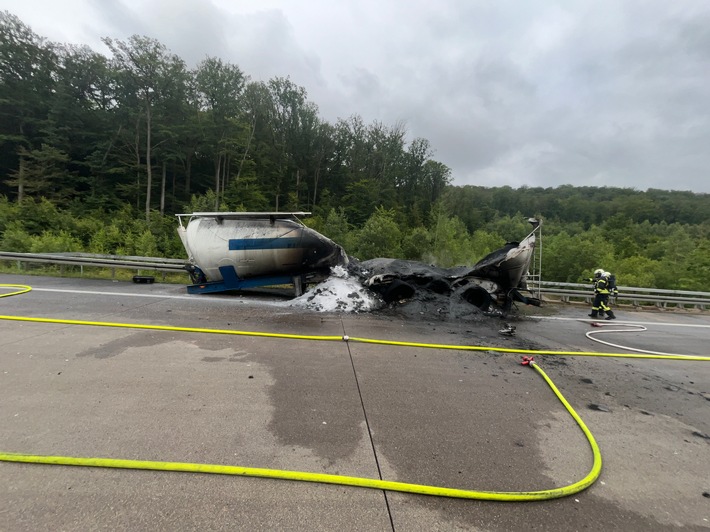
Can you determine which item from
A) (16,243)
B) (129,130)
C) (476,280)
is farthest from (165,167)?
(476,280)

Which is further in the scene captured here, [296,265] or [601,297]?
[601,297]

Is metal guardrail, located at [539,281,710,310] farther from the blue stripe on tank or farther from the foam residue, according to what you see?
the blue stripe on tank

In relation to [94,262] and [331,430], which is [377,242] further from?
[331,430]

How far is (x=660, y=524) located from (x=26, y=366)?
5.74 meters

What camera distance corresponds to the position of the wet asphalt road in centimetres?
197

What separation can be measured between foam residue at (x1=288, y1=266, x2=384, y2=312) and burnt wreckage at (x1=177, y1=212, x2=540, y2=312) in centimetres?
26

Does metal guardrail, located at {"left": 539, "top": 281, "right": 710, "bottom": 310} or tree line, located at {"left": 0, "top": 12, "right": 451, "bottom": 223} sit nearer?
metal guardrail, located at {"left": 539, "top": 281, "right": 710, "bottom": 310}

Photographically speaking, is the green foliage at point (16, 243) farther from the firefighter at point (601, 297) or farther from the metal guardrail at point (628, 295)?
the firefighter at point (601, 297)

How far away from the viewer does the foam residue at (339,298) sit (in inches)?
299

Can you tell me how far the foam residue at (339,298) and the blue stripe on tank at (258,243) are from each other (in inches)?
52.4

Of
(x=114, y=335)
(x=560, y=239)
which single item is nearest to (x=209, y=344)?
(x=114, y=335)

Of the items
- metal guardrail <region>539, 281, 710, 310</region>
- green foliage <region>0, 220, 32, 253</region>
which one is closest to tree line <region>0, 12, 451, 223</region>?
green foliage <region>0, 220, 32, 253</region>

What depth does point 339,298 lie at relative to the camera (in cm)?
781

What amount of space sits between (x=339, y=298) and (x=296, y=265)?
4.86 ft
